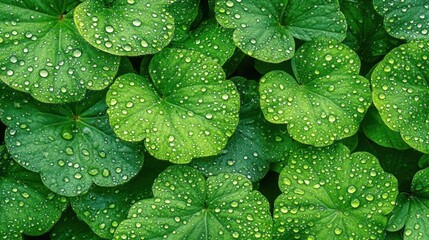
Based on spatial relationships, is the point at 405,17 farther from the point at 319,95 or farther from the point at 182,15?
the point at 182,15

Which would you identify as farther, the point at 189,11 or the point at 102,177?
the point at 189,11

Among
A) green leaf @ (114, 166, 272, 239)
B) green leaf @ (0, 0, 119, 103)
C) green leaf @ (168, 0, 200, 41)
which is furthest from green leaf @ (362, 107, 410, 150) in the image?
green leaf @ (0, 0, 119, 103)

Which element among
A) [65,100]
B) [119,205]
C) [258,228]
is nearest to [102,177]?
[119,205]

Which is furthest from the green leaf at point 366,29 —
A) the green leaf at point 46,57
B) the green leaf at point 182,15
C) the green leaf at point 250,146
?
the green leaf at point 46,57

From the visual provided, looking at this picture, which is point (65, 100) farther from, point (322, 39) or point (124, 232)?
point (322, 39)

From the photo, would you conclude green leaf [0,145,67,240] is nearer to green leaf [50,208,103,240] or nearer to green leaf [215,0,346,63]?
green leaf [50,208,103,240]
